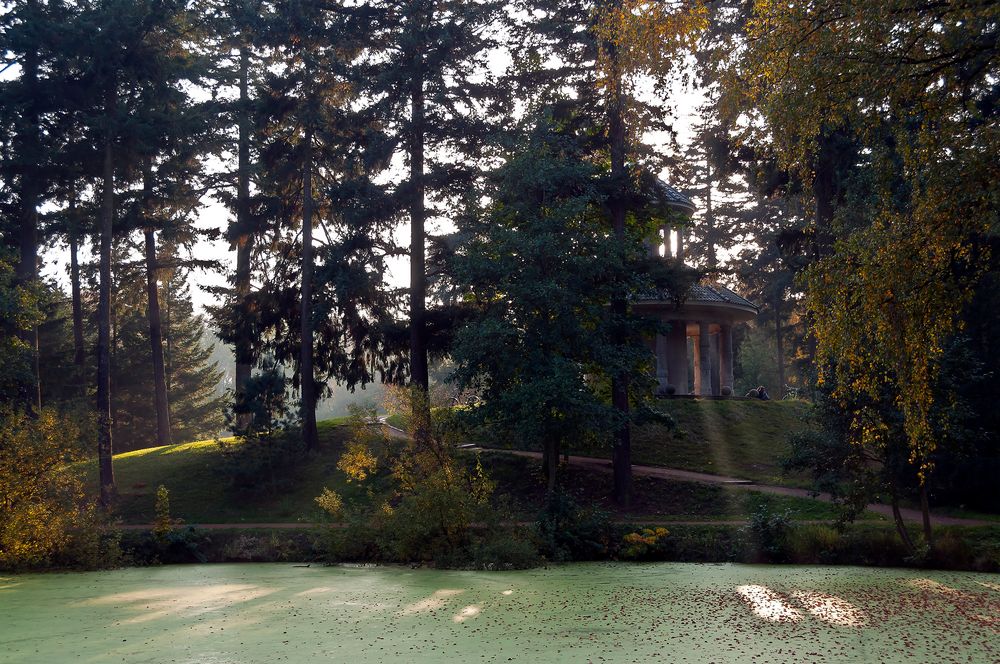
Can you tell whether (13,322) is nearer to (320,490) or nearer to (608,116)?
(320,490)

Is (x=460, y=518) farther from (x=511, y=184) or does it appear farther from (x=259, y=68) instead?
(x=259, y=68)

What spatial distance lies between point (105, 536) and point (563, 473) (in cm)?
1132

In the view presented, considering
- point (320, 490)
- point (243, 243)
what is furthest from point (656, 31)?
point (243, 243)

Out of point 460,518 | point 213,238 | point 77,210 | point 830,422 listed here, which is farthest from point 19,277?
point 830,422

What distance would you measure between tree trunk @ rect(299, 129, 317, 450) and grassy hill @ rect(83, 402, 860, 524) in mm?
913

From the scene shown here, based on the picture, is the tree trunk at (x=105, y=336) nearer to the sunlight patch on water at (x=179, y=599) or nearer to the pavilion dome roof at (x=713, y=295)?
the sunlight patch on water at (x=179, y=599)

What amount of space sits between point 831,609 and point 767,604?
0.75 metres

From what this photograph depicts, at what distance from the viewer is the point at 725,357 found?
33188 mm

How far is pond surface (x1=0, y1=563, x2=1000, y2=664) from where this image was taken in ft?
25.2

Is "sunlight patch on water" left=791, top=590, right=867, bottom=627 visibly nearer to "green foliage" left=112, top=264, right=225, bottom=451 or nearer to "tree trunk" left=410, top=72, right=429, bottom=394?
"tree trunk" left=410, top=72, right=429, bottom=394

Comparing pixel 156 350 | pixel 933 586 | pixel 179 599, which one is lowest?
pixel 933 586

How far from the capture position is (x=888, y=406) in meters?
14.3

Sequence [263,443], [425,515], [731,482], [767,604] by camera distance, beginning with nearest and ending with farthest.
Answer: [767,604] < [425,515] < [731,482] < [263,443]

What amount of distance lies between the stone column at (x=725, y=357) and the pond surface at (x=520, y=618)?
62.1 ft
